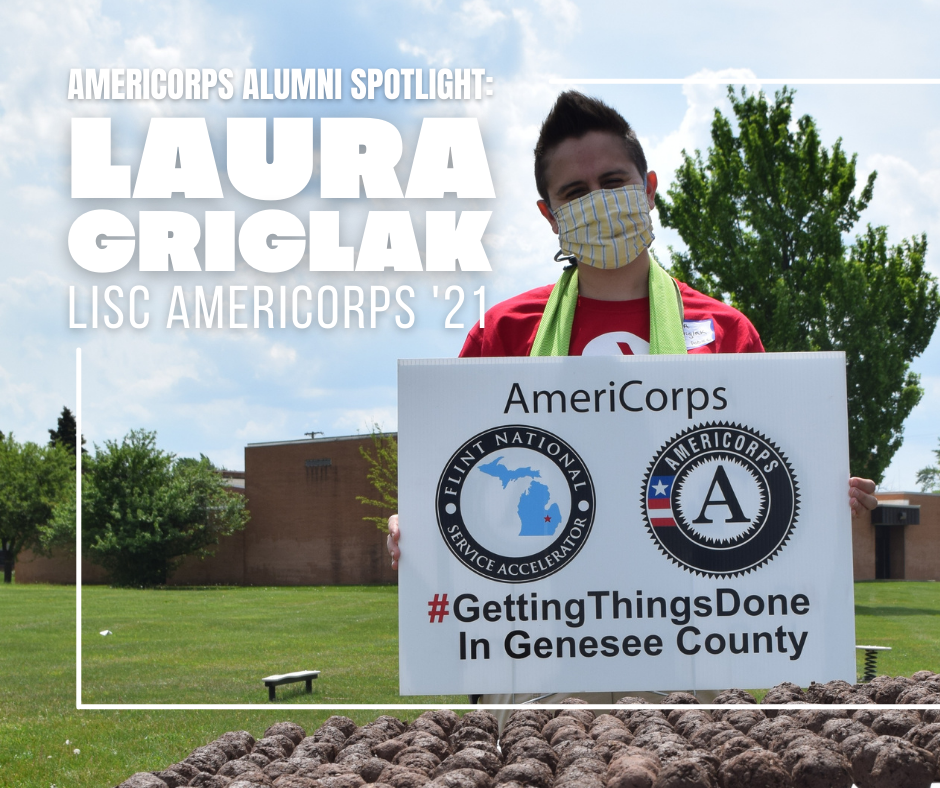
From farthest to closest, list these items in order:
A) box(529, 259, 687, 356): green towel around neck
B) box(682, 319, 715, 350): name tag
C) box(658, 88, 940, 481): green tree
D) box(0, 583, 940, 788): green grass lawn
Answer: box(658, 88, 940, 481): green tree
box(0, 583, 940, 788): green grass lawn
box(682, 319, 715, 350): name tag
box(529, 259, 687, 356): green towel around neck

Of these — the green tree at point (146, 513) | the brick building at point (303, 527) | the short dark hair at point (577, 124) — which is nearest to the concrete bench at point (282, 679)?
the short dark hair at point (577, 124)

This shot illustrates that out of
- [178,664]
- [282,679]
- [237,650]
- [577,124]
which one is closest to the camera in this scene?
[577,124]

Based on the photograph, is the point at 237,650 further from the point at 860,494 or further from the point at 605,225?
the point at 860,494

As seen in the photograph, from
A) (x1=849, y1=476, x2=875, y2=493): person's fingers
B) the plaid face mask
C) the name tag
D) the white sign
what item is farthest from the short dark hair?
(x1=849, y1=476, x2=875, y2=493): person's fingers

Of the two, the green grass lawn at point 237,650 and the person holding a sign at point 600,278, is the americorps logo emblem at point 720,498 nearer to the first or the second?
the person holding a sign at point 600,278

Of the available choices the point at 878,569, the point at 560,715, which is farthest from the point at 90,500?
the point at 560,715

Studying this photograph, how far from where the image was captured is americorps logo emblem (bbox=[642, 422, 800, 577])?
228 cm

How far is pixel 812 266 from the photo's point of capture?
14.1 meters

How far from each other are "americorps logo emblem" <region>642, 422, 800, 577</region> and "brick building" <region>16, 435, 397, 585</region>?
104 ft

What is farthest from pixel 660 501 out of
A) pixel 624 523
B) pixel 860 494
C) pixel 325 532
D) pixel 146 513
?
pixel 146 513

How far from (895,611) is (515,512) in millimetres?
17855

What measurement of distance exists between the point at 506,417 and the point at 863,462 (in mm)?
13768

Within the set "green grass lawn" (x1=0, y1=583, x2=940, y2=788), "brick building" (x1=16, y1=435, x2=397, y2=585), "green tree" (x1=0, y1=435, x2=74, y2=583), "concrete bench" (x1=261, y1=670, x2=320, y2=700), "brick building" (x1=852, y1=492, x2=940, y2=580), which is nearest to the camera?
"green grass lawn" (x1=0, y1=583, x2=940, y2=788)

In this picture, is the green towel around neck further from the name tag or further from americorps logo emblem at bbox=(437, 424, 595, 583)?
americorps logo emblem at bbox=(437, 424, 595, 583)
